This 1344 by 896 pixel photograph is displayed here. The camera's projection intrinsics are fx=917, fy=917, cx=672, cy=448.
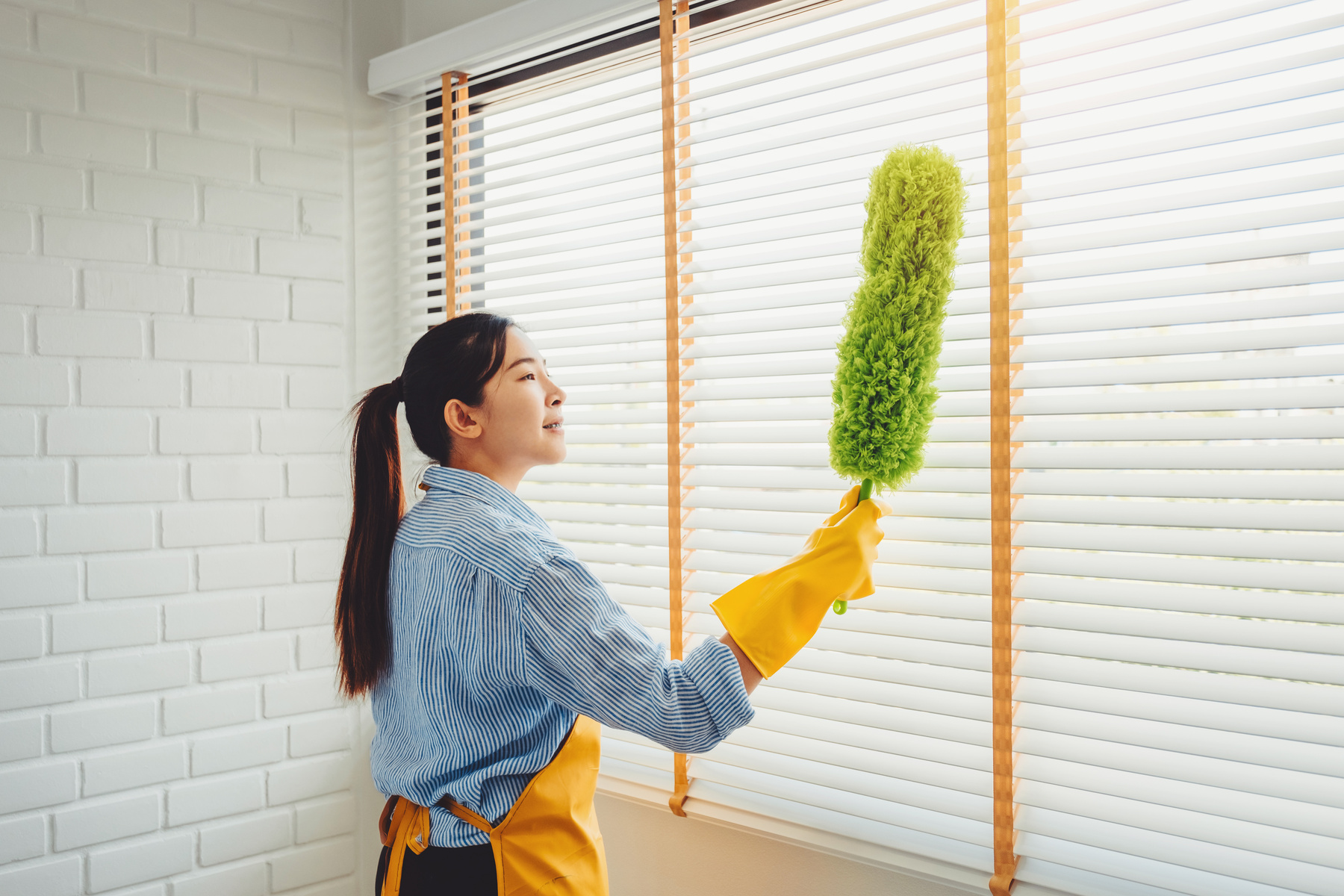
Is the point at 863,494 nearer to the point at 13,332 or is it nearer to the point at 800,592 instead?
the point at 800,592

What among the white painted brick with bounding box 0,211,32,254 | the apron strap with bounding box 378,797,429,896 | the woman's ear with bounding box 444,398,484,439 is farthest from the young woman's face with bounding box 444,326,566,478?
the white painted brick with bounding box 0,211,32,254

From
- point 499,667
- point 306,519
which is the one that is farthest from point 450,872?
point 306,519

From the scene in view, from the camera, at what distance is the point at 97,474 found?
1.96 metres

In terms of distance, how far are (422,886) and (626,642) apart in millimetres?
523

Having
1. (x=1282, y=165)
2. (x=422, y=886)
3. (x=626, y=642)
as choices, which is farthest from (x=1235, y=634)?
(x=422, y=886)

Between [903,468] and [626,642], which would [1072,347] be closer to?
[903,468]

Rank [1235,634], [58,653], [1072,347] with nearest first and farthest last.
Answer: [1235,634] → [1072,347] → [58,653]

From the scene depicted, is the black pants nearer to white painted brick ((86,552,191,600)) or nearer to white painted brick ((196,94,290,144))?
white painted brick ((86,552,191,600))

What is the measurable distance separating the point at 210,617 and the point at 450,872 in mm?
1164

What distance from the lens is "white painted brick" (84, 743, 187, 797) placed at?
1.95m

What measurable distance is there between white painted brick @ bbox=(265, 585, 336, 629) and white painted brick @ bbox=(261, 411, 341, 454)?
342 millimetres

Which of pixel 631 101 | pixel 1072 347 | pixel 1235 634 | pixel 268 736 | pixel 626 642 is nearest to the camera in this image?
pixel 626 642

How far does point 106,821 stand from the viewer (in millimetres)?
1960

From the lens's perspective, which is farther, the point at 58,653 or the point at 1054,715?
the point at 58,653
